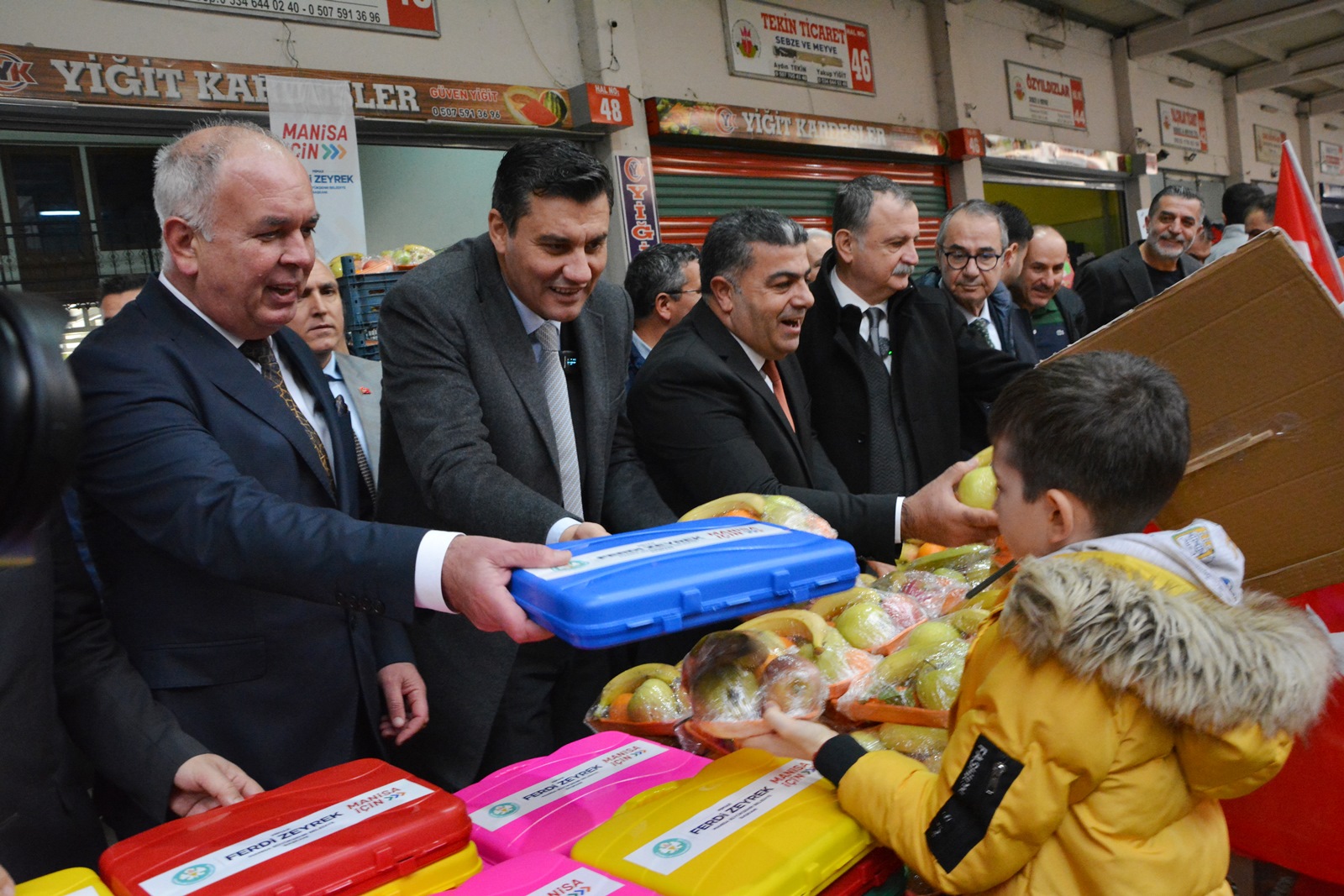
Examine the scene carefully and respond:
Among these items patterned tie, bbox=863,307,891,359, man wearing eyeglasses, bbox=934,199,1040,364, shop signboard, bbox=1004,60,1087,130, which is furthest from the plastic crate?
shop signboard, bbox=1004,60,1087,130

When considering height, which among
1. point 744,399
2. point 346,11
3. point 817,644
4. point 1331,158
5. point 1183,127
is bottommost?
point 817,644

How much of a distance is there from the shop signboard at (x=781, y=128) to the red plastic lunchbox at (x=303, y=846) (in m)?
6.44

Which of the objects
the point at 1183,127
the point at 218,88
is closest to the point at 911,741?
the point at 218,88

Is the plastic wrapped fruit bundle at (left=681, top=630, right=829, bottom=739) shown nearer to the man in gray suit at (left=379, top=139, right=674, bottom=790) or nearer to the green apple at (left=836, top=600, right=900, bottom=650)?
the green apple at (left=836, top=600, right=900, bottom=650)

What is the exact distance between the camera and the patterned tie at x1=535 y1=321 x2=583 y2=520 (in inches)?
93.7

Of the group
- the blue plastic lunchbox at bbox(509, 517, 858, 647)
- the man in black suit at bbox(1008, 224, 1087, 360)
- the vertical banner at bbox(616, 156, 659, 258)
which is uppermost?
the vertical banner at bbox(616, 156, 659, 258)

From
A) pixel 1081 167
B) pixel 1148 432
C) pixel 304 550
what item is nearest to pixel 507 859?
pixel 304 550

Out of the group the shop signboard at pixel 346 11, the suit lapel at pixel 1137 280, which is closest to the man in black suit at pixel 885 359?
the suit lapel at pixel 1137 280

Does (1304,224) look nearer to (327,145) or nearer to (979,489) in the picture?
(979,489)

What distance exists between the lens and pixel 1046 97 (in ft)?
39.9

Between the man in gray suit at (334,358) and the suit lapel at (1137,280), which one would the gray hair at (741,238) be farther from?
the suit lapel at (1137,280)

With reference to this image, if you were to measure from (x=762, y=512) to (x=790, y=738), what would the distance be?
0.60 metres

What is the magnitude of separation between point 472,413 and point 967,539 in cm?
110

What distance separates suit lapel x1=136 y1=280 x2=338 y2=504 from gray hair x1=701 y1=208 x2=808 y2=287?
4.69 feet
